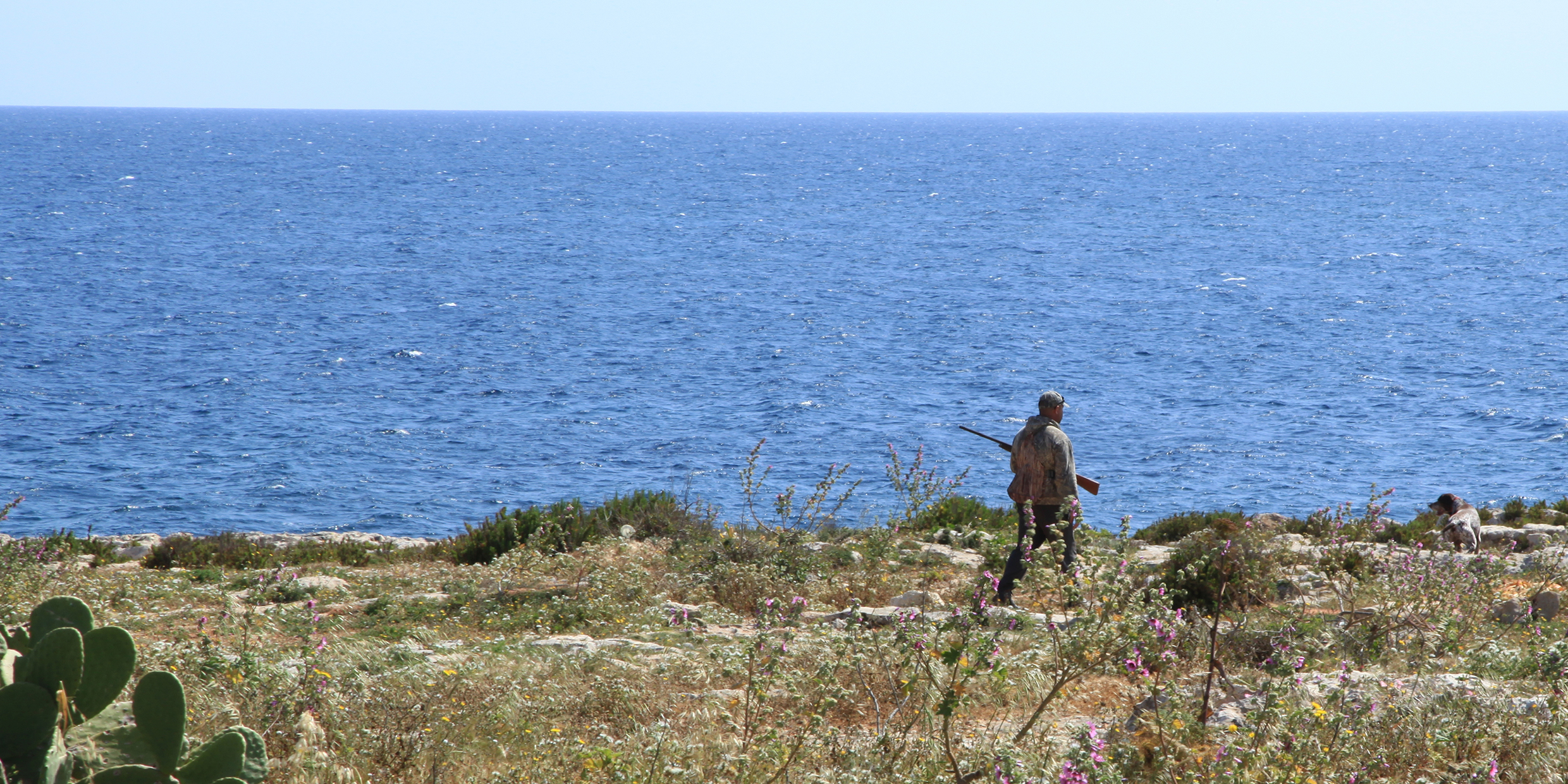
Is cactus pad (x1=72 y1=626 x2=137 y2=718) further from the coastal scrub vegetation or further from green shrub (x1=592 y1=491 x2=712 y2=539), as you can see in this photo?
green shrub (x1=592 y1=491 x2=712 y2=539)

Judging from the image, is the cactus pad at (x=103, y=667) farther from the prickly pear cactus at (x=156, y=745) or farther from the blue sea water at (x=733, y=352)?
the blue sea water at (x=733, y=352)

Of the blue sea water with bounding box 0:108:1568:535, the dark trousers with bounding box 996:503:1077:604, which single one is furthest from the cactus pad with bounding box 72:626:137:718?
the blue sea water with bounding box 0:108:1568:535

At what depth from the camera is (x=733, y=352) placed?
137 feet

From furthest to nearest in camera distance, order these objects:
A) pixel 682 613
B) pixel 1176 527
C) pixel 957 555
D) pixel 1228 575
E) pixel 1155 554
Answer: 1. pixel 1176 527
2. pixel 1155 554
3. pixel 957 555
4. pixel 1228 575
5. pixel 682 613

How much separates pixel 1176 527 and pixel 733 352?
28519 mm

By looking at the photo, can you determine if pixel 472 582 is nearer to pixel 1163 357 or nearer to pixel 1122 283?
pixel 1163 357

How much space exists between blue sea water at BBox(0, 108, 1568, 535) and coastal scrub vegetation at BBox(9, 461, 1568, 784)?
10.0 meters

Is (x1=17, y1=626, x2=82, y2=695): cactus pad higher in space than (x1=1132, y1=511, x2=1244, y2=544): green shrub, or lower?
higher

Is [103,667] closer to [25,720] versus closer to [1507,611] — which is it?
[25,720]

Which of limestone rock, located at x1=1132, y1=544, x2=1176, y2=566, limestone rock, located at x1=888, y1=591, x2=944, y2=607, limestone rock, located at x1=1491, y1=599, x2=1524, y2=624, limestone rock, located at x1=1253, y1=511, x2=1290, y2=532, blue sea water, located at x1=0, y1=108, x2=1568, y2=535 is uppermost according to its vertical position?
limestone rock, located at x1=1491, y1=599, x2=1524, y2=624

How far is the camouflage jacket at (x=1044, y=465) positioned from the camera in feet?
30.9

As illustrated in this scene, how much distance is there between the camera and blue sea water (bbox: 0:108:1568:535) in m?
26.8

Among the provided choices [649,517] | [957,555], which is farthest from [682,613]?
[649,517]

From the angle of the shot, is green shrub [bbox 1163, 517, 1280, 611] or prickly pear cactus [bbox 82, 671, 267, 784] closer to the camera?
prickly pear cactus [bbox 82, 671, 267, 784]
